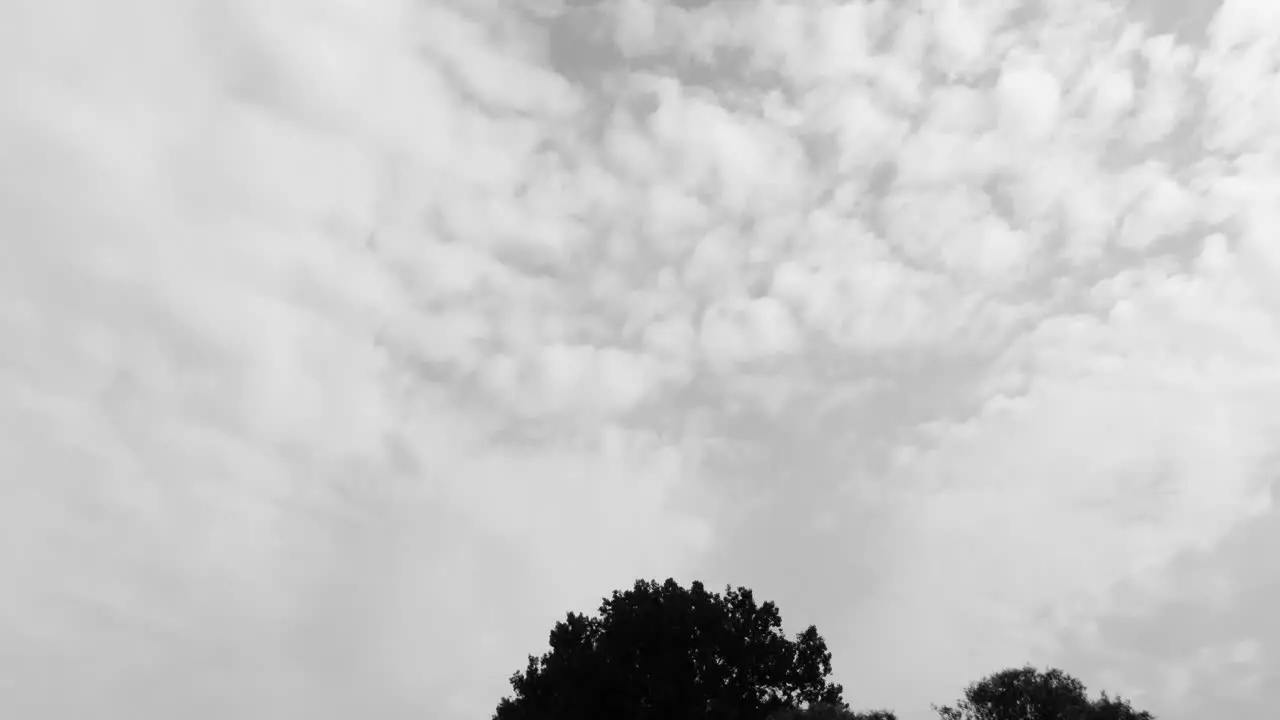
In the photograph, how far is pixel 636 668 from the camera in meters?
60.3

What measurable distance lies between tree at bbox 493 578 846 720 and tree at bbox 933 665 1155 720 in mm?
13868

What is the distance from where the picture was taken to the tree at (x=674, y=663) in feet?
191

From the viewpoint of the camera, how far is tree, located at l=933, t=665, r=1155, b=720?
209 ft

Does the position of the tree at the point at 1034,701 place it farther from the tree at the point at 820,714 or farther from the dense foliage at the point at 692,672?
the tree at the point at 820,714

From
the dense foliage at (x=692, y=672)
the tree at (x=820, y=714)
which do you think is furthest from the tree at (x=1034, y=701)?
the tree at (x=820, y=714)

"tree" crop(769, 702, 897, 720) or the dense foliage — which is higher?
the dense foliage

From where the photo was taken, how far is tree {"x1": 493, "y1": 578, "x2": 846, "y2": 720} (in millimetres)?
58312

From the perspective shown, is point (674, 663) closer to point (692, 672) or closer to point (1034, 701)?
point (692, 672)

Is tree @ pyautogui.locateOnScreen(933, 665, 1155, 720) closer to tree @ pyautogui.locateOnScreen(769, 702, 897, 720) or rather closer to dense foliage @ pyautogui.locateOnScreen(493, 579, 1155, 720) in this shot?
dense foliage @ pyautogui.locateOnScreen(493, 579, 1155, 720)

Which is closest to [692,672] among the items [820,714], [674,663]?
[674,663]

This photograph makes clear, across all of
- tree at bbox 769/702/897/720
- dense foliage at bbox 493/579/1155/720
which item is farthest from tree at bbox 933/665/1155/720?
tree at bbox 769/702/897/720

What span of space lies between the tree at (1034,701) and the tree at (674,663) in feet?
45.5

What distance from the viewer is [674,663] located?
197 feet

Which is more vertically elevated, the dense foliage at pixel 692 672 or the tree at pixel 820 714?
the dense foliage at pixel 692 672
